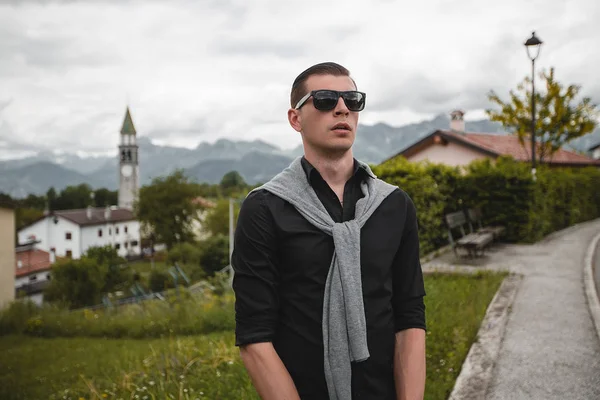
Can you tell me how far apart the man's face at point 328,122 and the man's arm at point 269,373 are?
2.70 ft

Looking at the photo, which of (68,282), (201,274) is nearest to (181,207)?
(201,274)

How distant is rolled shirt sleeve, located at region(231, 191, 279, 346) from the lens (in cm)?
187

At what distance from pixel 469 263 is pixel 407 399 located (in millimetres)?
9639

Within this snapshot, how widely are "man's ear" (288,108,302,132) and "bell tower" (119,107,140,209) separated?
427 feet

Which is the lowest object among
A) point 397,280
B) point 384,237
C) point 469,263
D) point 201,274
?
point 201,274

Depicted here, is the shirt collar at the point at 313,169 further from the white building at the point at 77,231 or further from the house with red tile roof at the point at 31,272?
the white building at the point at 77,231

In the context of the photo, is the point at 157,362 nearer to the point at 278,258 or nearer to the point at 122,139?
the point at 278,258

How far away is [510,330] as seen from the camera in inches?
241

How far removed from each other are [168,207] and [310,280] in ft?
209

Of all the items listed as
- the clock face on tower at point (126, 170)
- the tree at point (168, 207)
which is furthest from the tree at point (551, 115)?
the clock face on tower at point (126, 170)

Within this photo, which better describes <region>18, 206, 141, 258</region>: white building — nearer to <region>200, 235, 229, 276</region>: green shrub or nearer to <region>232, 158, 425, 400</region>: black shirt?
<region>200, 235, 229, 276</region>: green shrub

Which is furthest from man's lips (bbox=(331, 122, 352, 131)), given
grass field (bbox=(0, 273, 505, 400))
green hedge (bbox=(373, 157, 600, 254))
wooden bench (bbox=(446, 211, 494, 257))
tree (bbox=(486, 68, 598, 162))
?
tree (bbox=(486, 68, 598, 162))

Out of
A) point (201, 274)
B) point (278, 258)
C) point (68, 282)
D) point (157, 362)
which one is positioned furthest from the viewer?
point (201, 274)

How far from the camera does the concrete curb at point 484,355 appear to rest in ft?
14.3
